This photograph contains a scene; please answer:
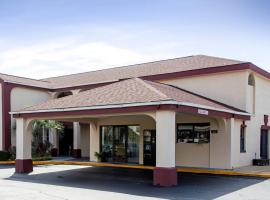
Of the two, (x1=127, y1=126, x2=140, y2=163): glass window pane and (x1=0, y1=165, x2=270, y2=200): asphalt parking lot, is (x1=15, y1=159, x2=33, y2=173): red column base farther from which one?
(x1=127, y1=126, x2=140, y2=163): glass window pane

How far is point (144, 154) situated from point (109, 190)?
9803 mm

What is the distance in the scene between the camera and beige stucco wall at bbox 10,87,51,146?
87.0ft

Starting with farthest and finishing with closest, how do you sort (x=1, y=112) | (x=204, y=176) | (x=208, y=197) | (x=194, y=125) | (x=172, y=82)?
(x=1, y=112)
(x=172, y=82)
(x=194, y=125)
(x=204, y=176)
(x=208, y=197)

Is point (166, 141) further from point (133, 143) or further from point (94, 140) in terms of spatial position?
point (94, 140)

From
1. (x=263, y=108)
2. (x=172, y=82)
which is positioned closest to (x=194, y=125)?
(x=172, y=82)

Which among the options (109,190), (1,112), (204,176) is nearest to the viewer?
(109,190)

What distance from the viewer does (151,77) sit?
898 inches

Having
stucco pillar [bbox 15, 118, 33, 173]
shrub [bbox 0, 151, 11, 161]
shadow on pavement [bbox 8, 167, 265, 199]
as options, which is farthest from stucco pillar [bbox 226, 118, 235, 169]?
shrub [bbox 0, 151, 11, 161]

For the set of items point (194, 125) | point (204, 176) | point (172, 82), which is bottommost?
point (204, 176)

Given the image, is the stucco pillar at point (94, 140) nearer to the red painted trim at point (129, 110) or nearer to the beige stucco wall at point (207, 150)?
the beige stucco wall at point (207, 150)

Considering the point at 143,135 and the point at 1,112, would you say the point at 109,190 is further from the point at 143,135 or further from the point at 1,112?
the point at 1,112

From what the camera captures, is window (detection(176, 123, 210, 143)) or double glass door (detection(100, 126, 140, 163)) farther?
double glass door (detection(100, 126, 140, 163))

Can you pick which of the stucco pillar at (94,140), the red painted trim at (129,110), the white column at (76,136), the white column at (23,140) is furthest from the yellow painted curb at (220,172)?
the white column at (76,136)

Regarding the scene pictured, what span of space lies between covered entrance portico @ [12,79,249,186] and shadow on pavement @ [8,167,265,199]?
3.02ft
